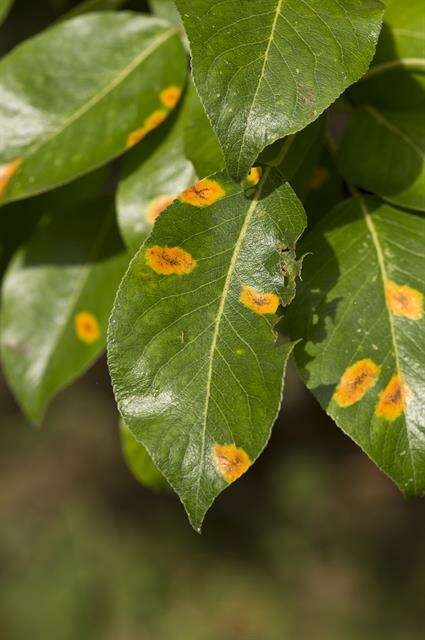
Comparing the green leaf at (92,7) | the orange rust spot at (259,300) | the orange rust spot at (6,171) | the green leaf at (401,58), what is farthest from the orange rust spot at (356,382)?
the green leaf at (92,7)

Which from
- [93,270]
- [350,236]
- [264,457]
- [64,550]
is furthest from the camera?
[264,457]

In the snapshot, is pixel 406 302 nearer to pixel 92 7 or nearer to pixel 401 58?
pixel 401 58

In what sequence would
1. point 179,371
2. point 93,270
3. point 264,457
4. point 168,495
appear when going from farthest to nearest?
point 264,457
point 168,495
point 93,270
point 179,371

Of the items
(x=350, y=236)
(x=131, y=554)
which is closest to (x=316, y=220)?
(x=350, y=236)

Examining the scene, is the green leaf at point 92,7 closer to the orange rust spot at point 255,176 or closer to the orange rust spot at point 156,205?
the orange rust spot at point 156,205

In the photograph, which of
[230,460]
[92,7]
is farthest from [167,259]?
[92,7]

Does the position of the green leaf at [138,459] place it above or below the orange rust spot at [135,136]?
below

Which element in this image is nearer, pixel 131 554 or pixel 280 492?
pixel 131 554

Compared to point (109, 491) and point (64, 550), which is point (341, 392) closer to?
point (64, 550)
